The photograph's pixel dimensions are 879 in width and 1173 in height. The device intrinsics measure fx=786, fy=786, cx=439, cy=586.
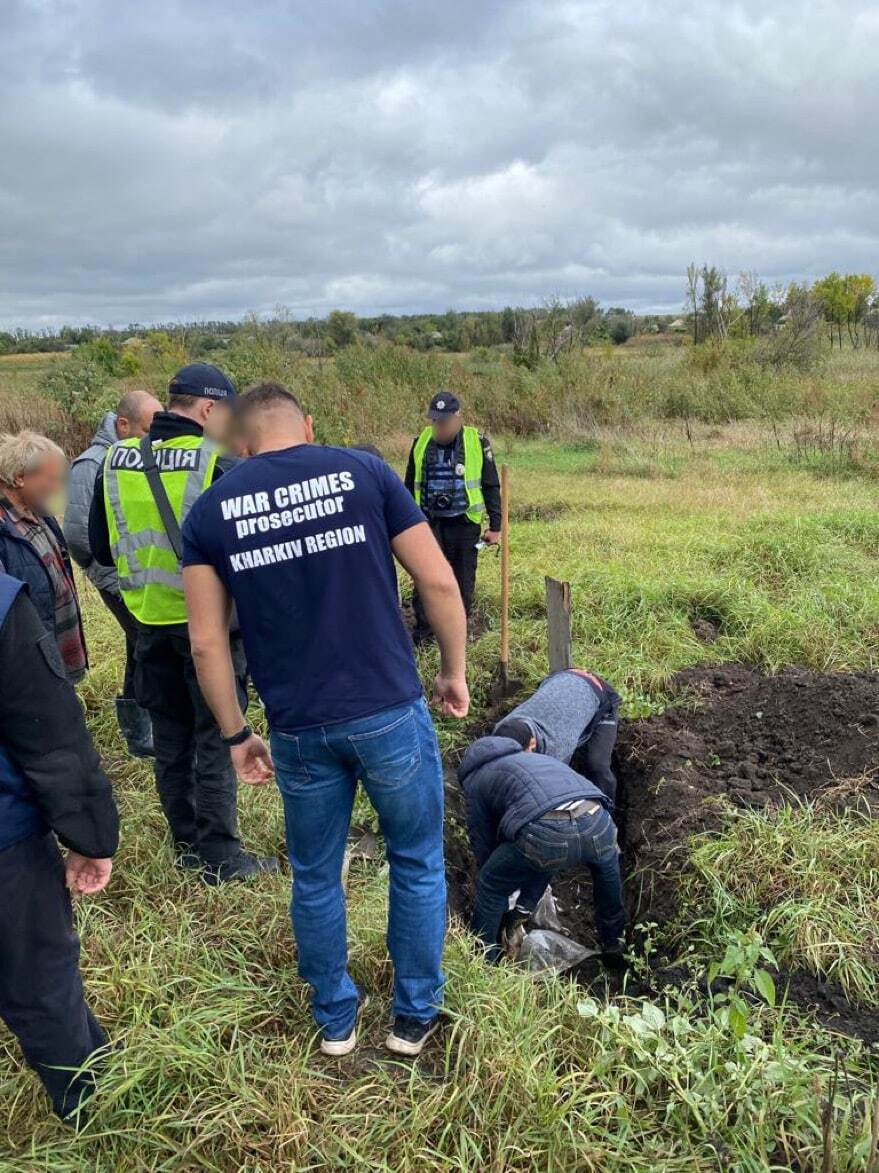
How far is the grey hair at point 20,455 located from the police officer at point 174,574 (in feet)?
1.14

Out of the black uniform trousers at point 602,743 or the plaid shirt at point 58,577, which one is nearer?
the plaid shirt at point 58,577

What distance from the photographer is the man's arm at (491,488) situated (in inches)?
229

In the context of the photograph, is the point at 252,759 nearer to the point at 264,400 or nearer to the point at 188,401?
the point at 264,400

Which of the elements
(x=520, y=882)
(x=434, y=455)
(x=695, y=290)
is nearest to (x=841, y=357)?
(x=695, y=290)

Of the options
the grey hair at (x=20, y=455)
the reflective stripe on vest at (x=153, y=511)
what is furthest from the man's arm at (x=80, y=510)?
the reflective stripe on vest at (x=153, y=511)

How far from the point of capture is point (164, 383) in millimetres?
15781

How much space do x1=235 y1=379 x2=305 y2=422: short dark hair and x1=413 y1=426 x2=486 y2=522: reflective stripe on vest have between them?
11.6 feet

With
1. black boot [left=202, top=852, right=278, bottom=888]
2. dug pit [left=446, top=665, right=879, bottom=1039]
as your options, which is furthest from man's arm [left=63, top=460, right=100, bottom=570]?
dug pit [left=446, top=665, right=879, bottom=1039]

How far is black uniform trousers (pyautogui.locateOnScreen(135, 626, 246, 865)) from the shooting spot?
3.03 m

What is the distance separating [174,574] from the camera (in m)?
2.95

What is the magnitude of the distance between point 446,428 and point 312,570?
384cm

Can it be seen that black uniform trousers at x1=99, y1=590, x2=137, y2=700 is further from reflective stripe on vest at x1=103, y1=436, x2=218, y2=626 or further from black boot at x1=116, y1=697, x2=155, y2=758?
reflective stripe on vest at x1=103, y1=436, x2=218, y2=626

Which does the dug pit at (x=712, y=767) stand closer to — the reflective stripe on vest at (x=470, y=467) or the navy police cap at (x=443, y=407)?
the reflective stripe on vest at (x=470, y=467)

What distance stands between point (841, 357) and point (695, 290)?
7672mm
